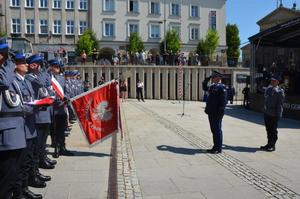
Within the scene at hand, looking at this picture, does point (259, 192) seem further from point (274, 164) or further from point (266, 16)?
point (266, 16)

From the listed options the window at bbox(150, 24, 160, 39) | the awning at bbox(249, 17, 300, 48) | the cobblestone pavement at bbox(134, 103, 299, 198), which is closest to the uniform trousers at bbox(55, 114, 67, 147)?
the cobblestone pavement at bbox(134, 103, 299, 198)

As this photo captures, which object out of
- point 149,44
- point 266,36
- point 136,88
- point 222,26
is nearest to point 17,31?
point 149,44

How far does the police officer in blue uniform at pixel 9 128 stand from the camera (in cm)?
462

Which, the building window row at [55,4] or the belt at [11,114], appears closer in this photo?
the belt at [11,114]

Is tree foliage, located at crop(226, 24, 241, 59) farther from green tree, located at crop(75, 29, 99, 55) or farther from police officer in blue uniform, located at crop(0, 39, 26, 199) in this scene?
police officer in blue uniform, located at crop(0, 39, 26, 199)

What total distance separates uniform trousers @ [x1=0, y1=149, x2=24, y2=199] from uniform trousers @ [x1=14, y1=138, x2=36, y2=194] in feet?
0.47

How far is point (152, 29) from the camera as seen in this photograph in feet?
194

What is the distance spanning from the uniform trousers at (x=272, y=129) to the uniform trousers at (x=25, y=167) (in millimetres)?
6184

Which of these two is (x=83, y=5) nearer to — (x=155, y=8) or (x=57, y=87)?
(x=155, y=8)

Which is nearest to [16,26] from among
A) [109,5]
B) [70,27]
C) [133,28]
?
[70,27]

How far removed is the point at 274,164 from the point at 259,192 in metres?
2.40

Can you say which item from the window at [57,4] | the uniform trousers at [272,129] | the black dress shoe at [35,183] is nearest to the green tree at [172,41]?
the window at [57,4]

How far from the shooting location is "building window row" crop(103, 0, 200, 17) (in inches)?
2245

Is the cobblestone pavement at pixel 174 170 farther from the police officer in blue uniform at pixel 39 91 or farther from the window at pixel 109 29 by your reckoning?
the window at pixel 109 29
